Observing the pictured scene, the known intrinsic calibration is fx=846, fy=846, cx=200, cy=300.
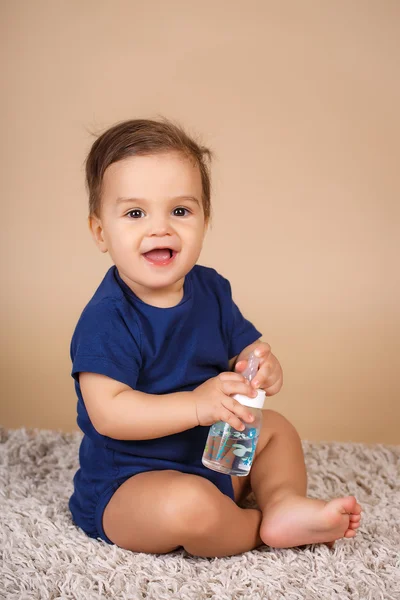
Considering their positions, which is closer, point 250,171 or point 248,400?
point 248,400

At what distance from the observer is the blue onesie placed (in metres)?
1.48

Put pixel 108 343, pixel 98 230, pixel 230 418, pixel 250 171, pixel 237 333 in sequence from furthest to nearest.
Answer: pixel 250 171, pixel 237 333, pixel 98 230, pixel 108 343, pixel 230 418

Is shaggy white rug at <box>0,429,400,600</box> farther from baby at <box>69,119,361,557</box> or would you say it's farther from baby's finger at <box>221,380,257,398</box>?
baby's finger at <box>221,380,257,398</box>

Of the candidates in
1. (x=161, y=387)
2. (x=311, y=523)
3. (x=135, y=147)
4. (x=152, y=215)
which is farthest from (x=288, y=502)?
(x=135, y=147)

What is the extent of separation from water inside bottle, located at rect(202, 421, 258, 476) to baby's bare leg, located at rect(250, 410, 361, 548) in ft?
0.35

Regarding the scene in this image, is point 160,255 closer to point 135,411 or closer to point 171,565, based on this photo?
point 135,411

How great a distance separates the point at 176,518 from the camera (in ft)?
4.55

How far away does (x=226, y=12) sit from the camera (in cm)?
266

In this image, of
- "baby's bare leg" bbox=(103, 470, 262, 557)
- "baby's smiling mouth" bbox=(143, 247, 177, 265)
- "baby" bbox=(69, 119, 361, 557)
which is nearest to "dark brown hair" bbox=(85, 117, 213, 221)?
"baby" bbox=(69, 119, 361, 557)

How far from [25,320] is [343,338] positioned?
105cm

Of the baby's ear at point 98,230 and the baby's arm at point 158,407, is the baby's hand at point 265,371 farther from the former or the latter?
the baby's ear at point 98,230

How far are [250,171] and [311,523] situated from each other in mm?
1532

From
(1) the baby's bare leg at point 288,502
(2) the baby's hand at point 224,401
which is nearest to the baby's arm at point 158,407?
(2) the baby's hand at point 224,401

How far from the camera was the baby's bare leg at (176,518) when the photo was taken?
1.39 m
